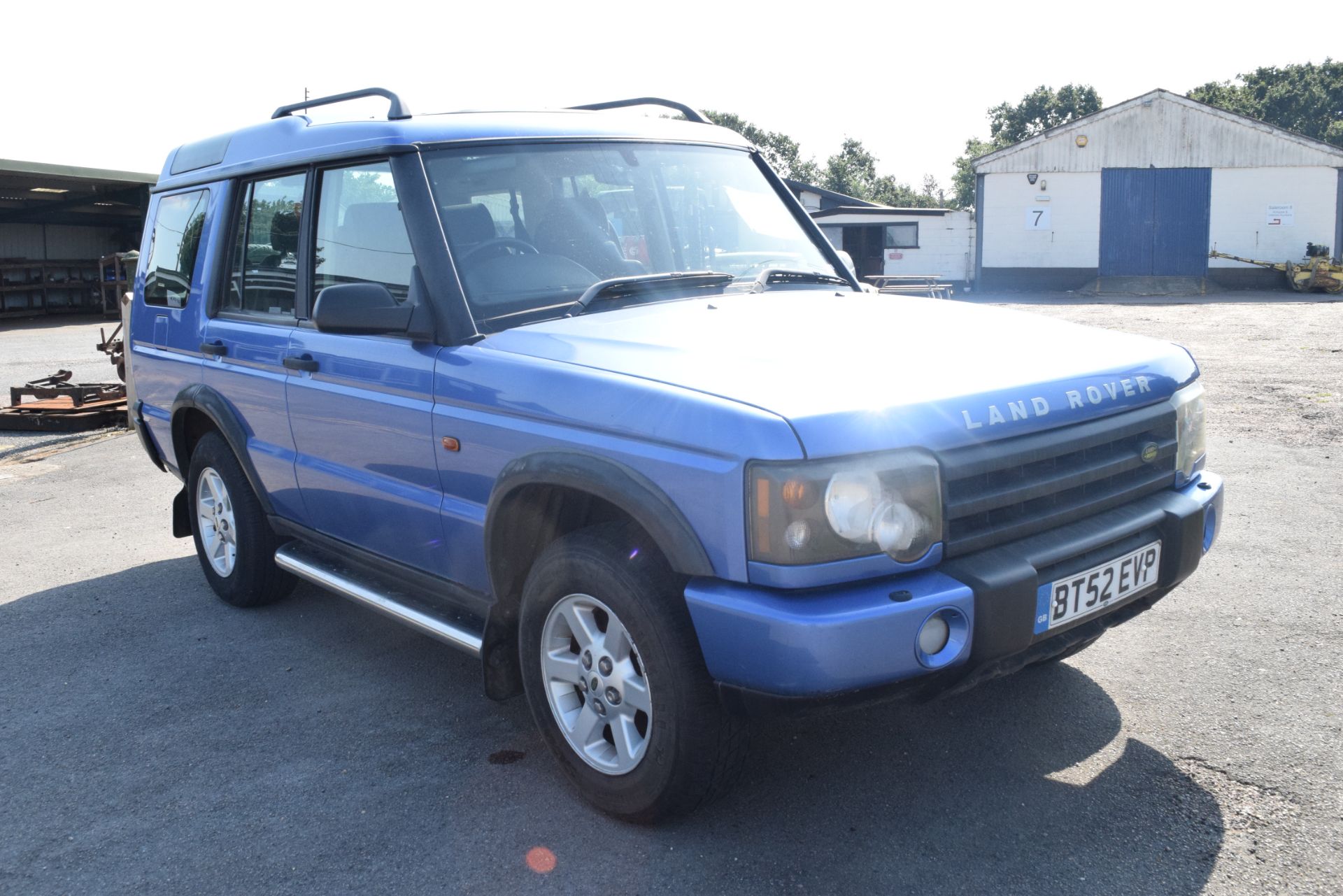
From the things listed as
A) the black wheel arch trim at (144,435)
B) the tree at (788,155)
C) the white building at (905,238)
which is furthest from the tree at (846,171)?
the black wheel arch trim at (144,435)

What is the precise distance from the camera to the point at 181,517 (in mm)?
5637

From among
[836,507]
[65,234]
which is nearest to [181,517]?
[836,507]

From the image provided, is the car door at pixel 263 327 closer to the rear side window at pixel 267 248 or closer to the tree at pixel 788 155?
the rear side window at pixel 267 248

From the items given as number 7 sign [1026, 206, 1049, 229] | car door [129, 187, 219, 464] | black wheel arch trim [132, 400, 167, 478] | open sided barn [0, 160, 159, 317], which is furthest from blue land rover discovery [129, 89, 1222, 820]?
number 7 sign [1026, 206, 1049, 229]

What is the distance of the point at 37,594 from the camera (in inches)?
222

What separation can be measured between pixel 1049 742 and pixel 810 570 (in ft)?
4.64

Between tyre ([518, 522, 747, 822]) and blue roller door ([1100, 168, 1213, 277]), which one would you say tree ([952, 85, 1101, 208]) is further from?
tyre ([518, 522, 747, 822])

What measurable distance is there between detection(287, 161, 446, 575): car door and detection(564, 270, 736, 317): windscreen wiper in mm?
511

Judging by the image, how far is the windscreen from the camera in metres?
3.62

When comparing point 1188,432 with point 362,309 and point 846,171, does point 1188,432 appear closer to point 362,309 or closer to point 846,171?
point 362,309

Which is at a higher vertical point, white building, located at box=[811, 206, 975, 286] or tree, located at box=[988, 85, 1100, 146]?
tree, located at box=[988, 85, 1100, 146]

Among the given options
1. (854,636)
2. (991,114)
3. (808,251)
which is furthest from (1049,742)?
(991,114)

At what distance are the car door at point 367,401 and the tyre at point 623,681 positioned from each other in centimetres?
65

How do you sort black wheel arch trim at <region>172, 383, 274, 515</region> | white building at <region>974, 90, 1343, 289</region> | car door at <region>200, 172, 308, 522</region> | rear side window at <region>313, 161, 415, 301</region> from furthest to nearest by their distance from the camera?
1. white building at <region>974, 90, 1343, 289</region>
2. black wheel arch trim at <region>172, 383, 274, 515</region>
3. car door at <region>200, 172, 308, 522</region>
4. rear side window at <region>313, 161, 415, 301</region>
